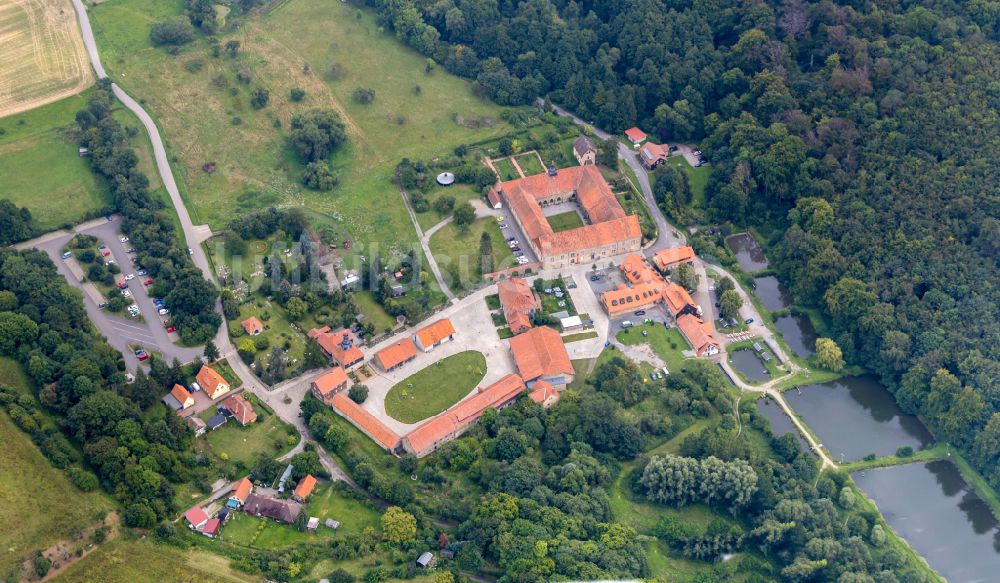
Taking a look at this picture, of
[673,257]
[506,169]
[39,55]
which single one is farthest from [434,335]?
[39,55]

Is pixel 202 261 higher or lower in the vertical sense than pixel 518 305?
lower

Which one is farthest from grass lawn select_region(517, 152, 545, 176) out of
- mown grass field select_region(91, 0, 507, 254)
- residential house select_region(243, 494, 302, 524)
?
residential house select_region(243, 494, 302, 524)

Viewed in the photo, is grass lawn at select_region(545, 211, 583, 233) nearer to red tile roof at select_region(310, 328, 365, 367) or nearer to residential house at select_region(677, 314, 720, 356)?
residential house at select_region(677, 314, 720, 356)

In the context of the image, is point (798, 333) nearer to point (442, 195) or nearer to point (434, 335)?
point (434, 335)

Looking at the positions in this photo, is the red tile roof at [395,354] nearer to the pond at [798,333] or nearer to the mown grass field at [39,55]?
the pond at [798,333]

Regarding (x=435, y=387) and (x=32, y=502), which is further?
(x=435, y=387)

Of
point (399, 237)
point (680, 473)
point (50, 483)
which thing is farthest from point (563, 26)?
point (50, 483)

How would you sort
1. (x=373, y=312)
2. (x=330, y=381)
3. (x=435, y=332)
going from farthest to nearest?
(x=373, y=312) → (x=435, y=332) → (x=330, y=381)
